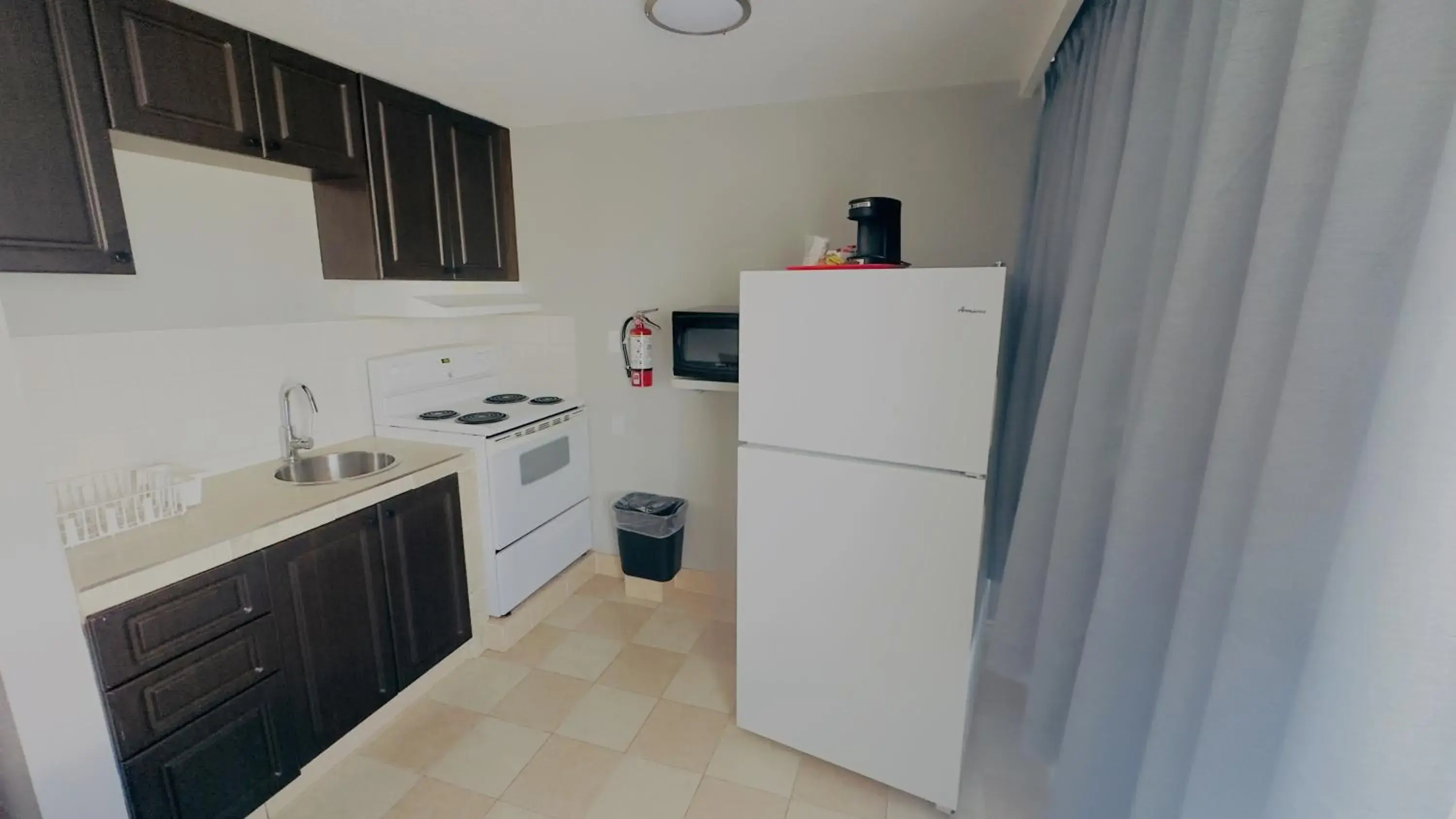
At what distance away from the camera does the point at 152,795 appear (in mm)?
1456

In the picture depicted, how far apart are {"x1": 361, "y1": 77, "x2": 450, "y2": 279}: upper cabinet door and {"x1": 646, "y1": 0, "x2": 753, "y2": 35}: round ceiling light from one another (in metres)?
1.26

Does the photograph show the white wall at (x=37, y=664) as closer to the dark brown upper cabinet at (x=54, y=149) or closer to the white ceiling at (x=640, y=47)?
the dark brown upper cabinet at (x=54, y=149)

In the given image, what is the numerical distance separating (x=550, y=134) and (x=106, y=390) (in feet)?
6.58

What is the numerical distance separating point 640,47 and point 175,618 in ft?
7.02

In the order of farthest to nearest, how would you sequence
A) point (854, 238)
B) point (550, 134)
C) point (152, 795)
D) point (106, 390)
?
point (550, 134), point (854, 238), point (106, 390), point (152, 795)

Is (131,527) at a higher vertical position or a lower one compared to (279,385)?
lower

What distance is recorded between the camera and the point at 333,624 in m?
1.91

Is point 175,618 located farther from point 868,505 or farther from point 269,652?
point 868,505

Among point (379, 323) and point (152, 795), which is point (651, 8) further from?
point (152, 795)

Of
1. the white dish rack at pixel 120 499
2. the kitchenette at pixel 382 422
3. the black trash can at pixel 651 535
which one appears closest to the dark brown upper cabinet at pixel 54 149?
Result: the kitchenette at pixel 382 422

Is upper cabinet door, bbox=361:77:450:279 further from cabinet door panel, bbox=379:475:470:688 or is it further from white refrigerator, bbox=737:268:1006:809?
white refrigerator, bbox=737:268:1006:809

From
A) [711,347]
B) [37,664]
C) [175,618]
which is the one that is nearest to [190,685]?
[175,618]

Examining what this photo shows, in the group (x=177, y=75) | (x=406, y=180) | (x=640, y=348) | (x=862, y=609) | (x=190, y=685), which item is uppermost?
(x=177, y=75)

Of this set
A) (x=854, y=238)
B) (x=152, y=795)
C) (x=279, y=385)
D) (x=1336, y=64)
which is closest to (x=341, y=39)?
(x=279, y=385)
